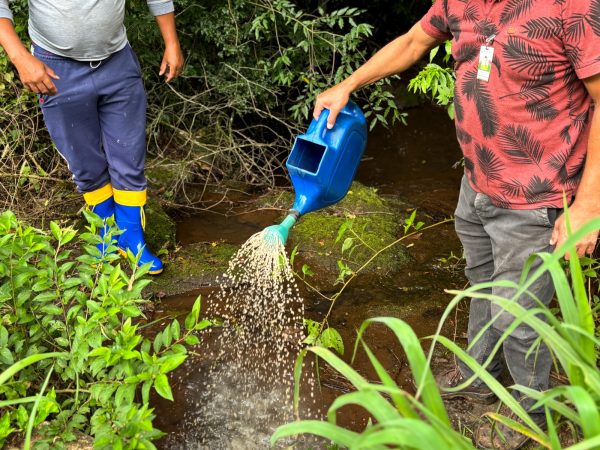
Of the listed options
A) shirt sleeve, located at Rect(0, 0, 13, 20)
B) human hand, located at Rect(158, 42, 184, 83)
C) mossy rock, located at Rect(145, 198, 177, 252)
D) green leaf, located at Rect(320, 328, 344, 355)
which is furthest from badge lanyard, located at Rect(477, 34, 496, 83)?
mossy rock, located at Rect(145, 198, 177, 252)

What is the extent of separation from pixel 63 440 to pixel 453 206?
9.95ft

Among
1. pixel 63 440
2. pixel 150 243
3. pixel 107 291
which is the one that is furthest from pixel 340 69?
pixel 63 440

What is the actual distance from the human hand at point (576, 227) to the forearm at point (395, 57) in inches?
31.3

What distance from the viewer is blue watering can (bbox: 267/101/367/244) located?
238 cm

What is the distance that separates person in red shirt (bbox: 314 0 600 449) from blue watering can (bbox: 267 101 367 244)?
16.7 inches

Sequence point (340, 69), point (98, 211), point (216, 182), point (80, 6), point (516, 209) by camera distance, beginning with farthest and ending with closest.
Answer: point (216, 182), point (340, 69), point (98, 211), point (80, 6), point (516, 209)

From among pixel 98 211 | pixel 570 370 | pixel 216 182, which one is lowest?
pixel 216 182

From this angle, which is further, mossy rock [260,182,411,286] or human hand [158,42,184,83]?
mossy rock [260,182,411,286]

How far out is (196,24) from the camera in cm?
428

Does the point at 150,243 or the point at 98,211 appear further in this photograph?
the point at 150,243

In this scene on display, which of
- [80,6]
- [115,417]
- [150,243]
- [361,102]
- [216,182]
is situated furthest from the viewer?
[361,102]

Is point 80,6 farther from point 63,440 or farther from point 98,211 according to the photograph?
point 63,440

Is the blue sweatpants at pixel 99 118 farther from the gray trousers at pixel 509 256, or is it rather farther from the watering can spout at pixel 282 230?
the gray trousers at pixel 509 256

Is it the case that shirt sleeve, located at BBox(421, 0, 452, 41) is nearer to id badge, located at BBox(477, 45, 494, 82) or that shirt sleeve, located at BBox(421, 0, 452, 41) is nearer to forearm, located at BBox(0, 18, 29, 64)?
id badge, located at BBox(477, 45, 494, 82)
